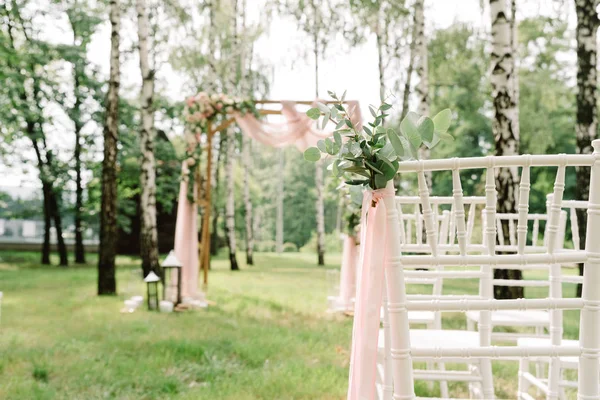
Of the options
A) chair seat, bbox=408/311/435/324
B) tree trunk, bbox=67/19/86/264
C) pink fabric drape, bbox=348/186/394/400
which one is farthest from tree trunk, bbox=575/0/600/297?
tree trunk, bbox=67/19/86/264

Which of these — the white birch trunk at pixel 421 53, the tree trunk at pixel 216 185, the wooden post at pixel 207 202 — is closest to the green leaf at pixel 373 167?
the wooden post at pixel 207 202

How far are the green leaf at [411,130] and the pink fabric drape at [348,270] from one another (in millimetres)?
5074

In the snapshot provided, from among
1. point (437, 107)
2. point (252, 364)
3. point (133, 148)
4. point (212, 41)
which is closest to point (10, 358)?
point (252, 364)

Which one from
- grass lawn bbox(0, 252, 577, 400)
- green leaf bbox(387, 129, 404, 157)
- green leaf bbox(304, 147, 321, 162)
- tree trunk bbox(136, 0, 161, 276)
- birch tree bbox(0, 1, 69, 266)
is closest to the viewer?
green leaf bbox(387, 129, 404, 157)

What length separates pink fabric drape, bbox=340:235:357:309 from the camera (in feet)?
21.3

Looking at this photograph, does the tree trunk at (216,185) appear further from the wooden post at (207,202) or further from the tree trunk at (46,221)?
the wooden post at (207,202)

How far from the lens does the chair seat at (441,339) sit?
7.21 feet

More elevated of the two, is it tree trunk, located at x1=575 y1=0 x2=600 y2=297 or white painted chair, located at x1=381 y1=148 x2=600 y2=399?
tree trunk, located at x1=575 y1=0 x2=600 y2=297

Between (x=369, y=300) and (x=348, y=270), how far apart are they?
5.02 m

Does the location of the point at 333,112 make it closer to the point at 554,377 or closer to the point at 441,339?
the point at 441,339

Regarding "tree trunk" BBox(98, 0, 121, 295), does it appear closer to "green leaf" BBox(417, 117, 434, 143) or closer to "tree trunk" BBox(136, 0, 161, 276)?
"tree trunk" BBox(136, 0, 161, 276)

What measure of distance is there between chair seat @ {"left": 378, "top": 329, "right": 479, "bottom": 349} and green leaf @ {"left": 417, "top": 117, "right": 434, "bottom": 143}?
1.05 m

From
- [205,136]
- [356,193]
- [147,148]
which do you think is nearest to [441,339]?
[356,193]

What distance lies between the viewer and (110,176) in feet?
23.9
